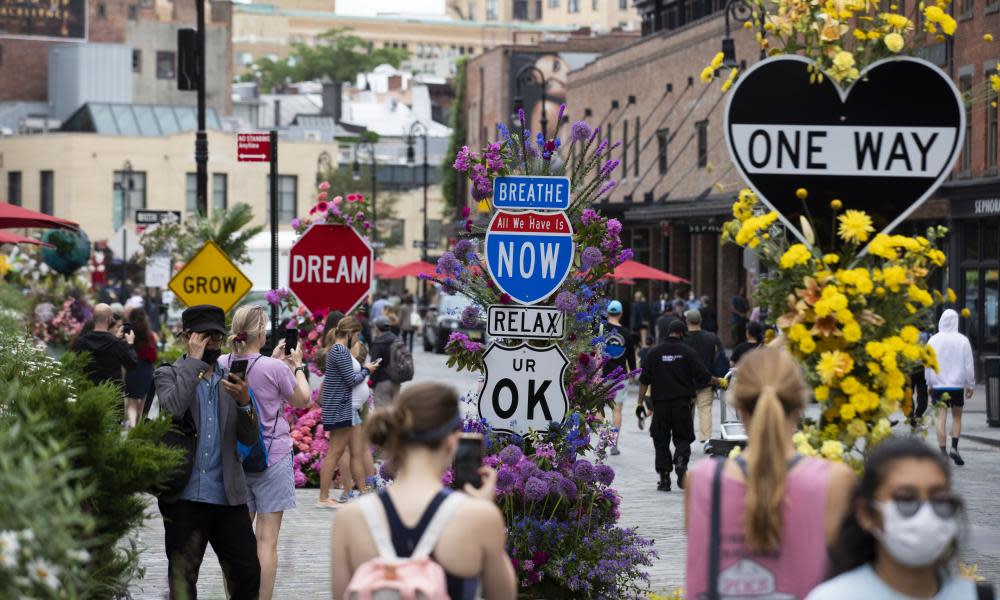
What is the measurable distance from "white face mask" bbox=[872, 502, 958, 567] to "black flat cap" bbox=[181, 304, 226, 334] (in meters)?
5.46

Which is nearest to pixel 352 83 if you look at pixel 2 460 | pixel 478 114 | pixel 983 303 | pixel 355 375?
pixel 478 114

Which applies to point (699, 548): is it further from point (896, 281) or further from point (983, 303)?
point (983, 303)

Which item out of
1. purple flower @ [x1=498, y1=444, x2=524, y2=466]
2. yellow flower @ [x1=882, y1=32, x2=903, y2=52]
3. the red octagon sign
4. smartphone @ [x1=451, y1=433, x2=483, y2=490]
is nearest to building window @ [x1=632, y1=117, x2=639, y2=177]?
the red octagon sign

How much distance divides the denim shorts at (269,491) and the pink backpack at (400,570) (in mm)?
5268

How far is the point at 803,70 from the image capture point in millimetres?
7480

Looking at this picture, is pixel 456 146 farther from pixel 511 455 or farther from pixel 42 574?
pixel 42 574

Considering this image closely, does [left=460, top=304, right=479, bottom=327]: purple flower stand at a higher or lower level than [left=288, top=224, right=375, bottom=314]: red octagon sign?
lower

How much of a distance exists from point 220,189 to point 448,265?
7187 cm

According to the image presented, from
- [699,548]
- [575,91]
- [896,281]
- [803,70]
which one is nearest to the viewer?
[699,548]

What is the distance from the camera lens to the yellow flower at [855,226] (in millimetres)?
7094

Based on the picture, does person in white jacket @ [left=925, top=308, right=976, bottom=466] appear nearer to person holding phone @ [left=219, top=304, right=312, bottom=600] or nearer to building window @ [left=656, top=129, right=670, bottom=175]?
person holding phone @ [left=219, top=304, right=312, bottom=600]

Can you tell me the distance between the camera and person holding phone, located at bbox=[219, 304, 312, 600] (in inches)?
401

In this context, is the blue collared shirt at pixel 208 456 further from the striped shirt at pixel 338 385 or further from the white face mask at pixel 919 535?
the striped shirt at pixel 338 385

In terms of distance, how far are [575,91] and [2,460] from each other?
64.0 m
